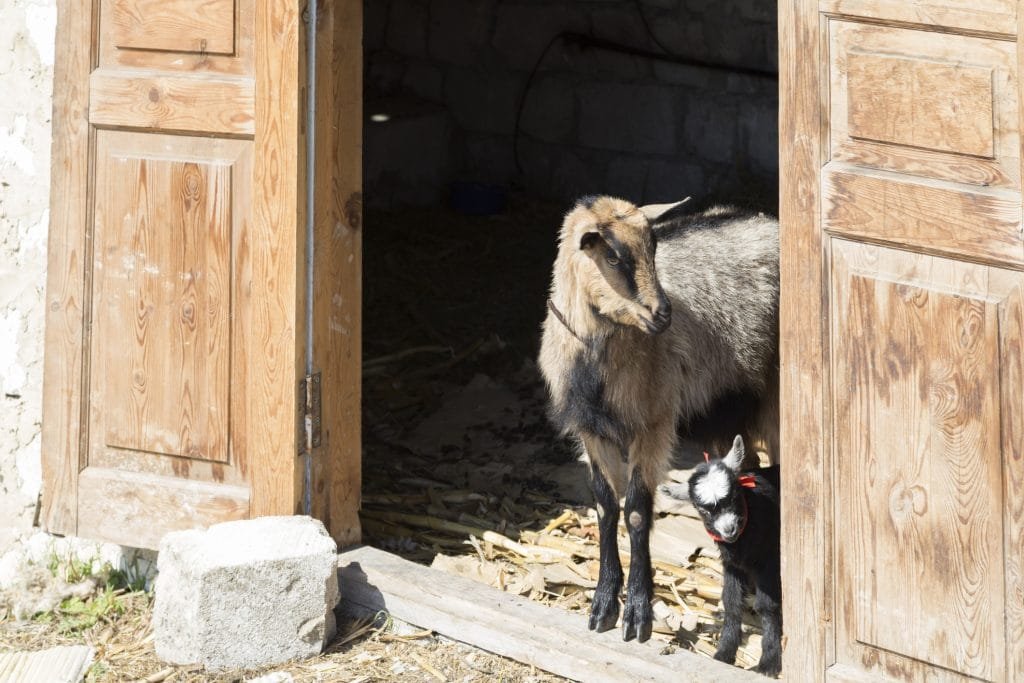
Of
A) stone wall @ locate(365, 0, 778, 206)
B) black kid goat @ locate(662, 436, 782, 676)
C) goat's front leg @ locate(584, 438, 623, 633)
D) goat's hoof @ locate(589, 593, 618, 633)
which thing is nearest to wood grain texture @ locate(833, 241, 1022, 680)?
black kid goat @ locate(662, 436, 782, 676)

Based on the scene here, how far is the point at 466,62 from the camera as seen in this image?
1123cm

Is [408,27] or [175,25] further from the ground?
[408,27]

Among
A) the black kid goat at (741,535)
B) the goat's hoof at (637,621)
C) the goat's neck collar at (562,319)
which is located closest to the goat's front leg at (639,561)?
the goat's hoof at (637,621)

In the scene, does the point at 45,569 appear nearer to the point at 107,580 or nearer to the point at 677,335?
the point at 107,580

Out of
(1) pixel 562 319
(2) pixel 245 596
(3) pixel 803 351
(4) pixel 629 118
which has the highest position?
(4) pixel 629 118

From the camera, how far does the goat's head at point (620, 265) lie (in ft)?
17.2

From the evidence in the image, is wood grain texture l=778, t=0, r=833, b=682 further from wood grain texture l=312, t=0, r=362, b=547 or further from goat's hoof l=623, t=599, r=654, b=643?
wood grain texture l=312, t=0, r=362, b=547

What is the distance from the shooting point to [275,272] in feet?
17.7

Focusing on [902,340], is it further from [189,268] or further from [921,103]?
[189,268]

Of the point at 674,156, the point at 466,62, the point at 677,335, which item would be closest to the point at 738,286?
the point at 677,335

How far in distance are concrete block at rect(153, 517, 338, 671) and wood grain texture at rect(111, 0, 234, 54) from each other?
191 centimetres

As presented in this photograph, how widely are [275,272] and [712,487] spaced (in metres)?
1.87

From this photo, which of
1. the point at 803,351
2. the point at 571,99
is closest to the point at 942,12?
the point at 803,351

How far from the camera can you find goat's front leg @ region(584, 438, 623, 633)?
5.63 meters
